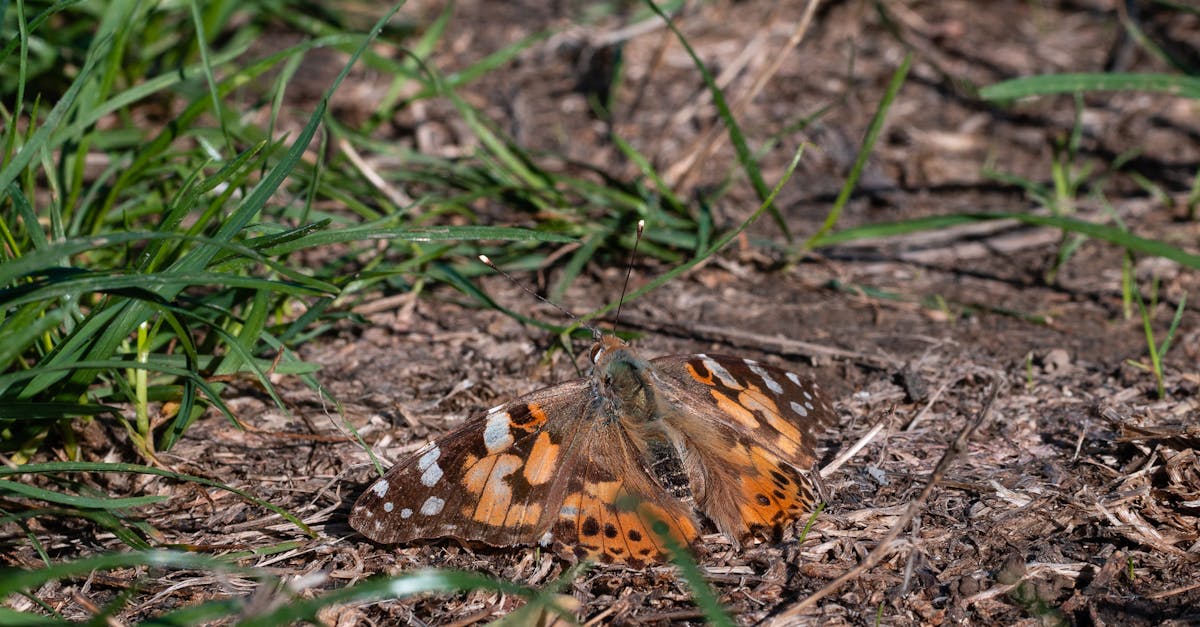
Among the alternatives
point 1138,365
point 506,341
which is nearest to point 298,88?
point 506,341

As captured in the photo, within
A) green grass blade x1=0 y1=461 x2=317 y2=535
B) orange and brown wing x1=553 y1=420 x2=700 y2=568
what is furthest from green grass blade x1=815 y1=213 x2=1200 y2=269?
green grass blade x1=0 y1=461 x2=317 y2=535

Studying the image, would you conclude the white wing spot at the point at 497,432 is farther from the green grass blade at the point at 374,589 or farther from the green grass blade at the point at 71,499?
the green grass blade at the point at 71,499

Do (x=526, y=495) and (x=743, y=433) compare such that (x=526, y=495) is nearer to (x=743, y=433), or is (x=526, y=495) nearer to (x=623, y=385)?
(x=623, y=385)

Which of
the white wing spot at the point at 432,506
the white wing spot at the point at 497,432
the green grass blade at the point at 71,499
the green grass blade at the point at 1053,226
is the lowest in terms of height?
the green grass blade at the point at 71,499

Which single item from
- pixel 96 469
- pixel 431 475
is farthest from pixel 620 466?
pixel 96 469

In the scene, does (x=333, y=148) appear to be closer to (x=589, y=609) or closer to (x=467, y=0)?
(x=467, y=0)

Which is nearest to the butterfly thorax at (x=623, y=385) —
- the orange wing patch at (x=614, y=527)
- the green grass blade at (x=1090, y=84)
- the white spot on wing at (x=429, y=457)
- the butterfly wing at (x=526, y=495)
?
the butterfly wing at (x=526, y=495)

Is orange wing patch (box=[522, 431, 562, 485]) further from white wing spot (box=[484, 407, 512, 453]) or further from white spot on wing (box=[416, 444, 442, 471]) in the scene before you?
white spot on wing (box=[416, 444, 442, 471])
